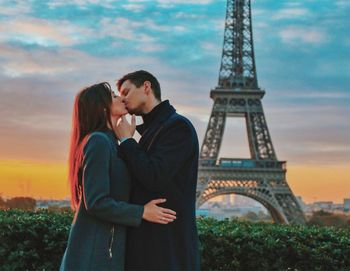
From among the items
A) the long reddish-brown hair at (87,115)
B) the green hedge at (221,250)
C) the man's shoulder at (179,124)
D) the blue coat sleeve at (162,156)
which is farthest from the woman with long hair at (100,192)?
the green hedge at (221,250)

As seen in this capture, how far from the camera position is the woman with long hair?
3.82m

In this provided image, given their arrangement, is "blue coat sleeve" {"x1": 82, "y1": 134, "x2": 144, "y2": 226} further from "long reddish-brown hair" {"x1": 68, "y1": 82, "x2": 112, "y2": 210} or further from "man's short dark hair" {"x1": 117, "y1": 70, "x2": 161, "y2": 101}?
"man's short dark hair" {"x1": 117, "y1": 70, "x2": 161, "y2": 101}

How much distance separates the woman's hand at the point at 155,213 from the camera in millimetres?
3902

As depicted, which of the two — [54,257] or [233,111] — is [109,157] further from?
[233,111]

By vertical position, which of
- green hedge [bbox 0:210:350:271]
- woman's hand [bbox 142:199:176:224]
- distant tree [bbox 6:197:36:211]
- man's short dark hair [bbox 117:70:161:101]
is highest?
distant tree [bbox 6:197:36:211]

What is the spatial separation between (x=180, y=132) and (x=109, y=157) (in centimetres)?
51

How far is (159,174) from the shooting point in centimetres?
383

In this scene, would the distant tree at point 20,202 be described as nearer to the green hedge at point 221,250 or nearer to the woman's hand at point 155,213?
the green hedge at point 221,250

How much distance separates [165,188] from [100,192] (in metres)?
0.45

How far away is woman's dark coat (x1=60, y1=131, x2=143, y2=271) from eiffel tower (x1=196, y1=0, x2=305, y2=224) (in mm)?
33767

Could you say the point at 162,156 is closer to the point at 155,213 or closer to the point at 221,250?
the point at 155,213

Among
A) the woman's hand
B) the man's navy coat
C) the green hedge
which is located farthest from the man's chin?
the green hedge

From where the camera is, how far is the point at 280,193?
1522 inches

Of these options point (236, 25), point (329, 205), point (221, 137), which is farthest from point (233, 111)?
point (329, 205)
